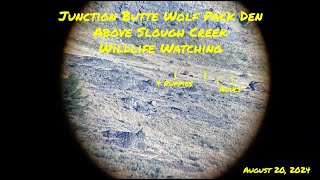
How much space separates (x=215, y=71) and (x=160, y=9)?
608cm

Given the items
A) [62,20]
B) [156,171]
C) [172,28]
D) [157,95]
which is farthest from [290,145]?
[172,28]

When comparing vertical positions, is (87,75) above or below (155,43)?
below

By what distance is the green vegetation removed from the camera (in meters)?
8.59

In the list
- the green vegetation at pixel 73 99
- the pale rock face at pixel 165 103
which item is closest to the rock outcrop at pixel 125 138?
the pale rock face at pixel 165 103

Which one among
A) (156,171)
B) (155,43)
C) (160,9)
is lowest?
(156,171)

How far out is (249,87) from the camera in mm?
12703

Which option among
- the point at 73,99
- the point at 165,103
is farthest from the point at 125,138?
the point at 165,103

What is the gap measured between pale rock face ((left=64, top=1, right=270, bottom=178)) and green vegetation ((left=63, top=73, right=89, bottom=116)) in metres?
0.18

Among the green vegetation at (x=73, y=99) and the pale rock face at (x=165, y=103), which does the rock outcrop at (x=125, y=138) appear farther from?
the green vegetation at (x=73, y=99)

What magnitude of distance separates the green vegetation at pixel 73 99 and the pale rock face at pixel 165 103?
0.18 m

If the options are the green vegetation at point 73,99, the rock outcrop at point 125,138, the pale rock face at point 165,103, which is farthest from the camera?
the green vegetation at point 73,99

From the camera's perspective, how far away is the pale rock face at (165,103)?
738cm

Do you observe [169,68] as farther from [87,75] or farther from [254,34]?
[254,34]

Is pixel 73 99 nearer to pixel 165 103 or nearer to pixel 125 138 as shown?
pixel 125 138
